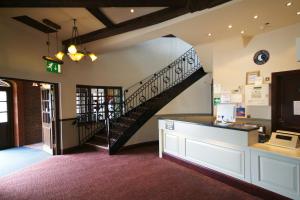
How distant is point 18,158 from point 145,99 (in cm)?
438

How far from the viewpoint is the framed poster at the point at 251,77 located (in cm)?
456

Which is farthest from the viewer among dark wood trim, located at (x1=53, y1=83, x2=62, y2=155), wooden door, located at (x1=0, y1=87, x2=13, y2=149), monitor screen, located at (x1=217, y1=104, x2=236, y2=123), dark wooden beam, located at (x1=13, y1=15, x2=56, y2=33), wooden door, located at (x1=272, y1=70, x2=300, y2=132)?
wooden door, located at (x1=0, y1=87, x2=13, y2=149)

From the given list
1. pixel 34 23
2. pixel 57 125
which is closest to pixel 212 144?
pixel 57 125

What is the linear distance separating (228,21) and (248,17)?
13.7 inches

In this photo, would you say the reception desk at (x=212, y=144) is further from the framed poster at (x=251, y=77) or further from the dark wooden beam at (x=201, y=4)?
the dark wooden beam at (x=201, y=4)

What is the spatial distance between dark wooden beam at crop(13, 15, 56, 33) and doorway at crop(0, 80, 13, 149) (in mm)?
2942

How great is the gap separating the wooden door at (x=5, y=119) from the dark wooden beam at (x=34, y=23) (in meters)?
3.04

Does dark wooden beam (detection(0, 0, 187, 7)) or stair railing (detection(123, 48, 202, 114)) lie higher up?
dark wooden beam (detection(0, 0, 187, 7))

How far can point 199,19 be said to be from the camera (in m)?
3.68

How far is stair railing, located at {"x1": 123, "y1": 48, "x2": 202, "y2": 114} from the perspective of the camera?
7.29 metres

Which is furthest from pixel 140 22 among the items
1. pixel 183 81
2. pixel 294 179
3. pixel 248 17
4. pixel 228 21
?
pixel 294 179

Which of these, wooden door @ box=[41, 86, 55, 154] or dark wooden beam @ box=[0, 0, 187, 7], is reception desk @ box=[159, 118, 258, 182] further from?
wooden door @ box=[41, 86, 55, 154]

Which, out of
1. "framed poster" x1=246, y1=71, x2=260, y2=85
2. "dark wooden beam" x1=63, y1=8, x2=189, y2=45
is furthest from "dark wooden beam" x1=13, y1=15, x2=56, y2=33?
"framed poster" x1=246, y1=71, x2=260, y2=85

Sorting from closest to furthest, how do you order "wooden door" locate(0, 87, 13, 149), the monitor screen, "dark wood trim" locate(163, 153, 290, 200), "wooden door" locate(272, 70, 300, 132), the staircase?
1. "dark wood trim" locate(163, 153, 290, 200)
2. the monitor screen
3. "wooden door" locate(272, 70, 300, 132)
4. the staircase
5. "wooden door" locate(0, 87, 13, 149)
